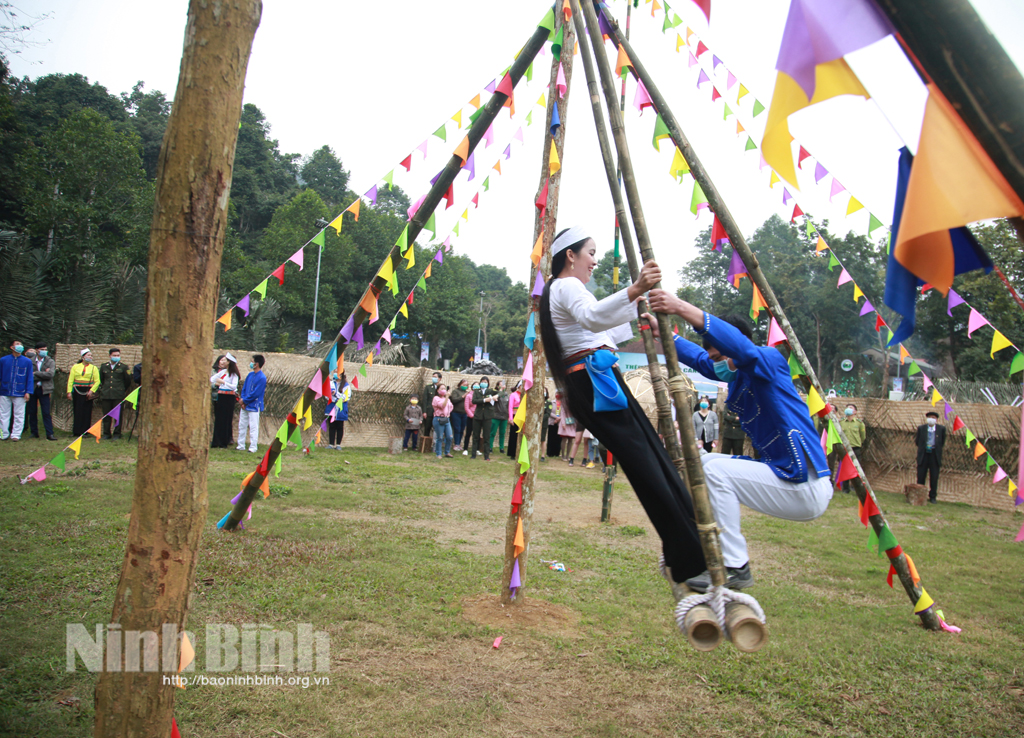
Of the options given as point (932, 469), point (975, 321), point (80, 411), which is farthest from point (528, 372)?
point (80, 411)

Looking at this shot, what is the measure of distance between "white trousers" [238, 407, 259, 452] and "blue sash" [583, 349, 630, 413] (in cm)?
1123

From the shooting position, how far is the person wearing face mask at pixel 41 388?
12594 mm

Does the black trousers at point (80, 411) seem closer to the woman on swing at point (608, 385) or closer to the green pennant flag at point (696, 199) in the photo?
the woman on swing at point (608, 385)

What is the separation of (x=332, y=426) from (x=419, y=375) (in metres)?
3.25

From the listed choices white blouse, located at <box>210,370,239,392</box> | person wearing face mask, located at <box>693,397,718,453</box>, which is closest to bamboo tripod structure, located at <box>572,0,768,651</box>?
white blouse, located at <box>210,370,239,392</box>

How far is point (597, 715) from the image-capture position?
353 cm

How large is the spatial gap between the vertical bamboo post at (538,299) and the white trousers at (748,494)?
6.09 feet

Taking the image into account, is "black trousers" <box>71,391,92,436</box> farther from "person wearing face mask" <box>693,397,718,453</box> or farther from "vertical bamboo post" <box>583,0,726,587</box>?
"vertical bamboo post" <box>583,0,726,587</box>

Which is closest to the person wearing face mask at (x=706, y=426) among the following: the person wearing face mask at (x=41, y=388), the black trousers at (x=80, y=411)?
the black trousers at (x=80, y=411)

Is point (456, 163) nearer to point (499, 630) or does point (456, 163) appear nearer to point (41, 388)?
point (499, 630)

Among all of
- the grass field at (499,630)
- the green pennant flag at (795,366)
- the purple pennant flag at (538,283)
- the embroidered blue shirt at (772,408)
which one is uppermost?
the purple pennant flag at (538,283)

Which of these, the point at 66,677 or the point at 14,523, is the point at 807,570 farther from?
the point at 14,523

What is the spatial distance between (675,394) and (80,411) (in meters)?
14.2

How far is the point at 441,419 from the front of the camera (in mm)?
15750
